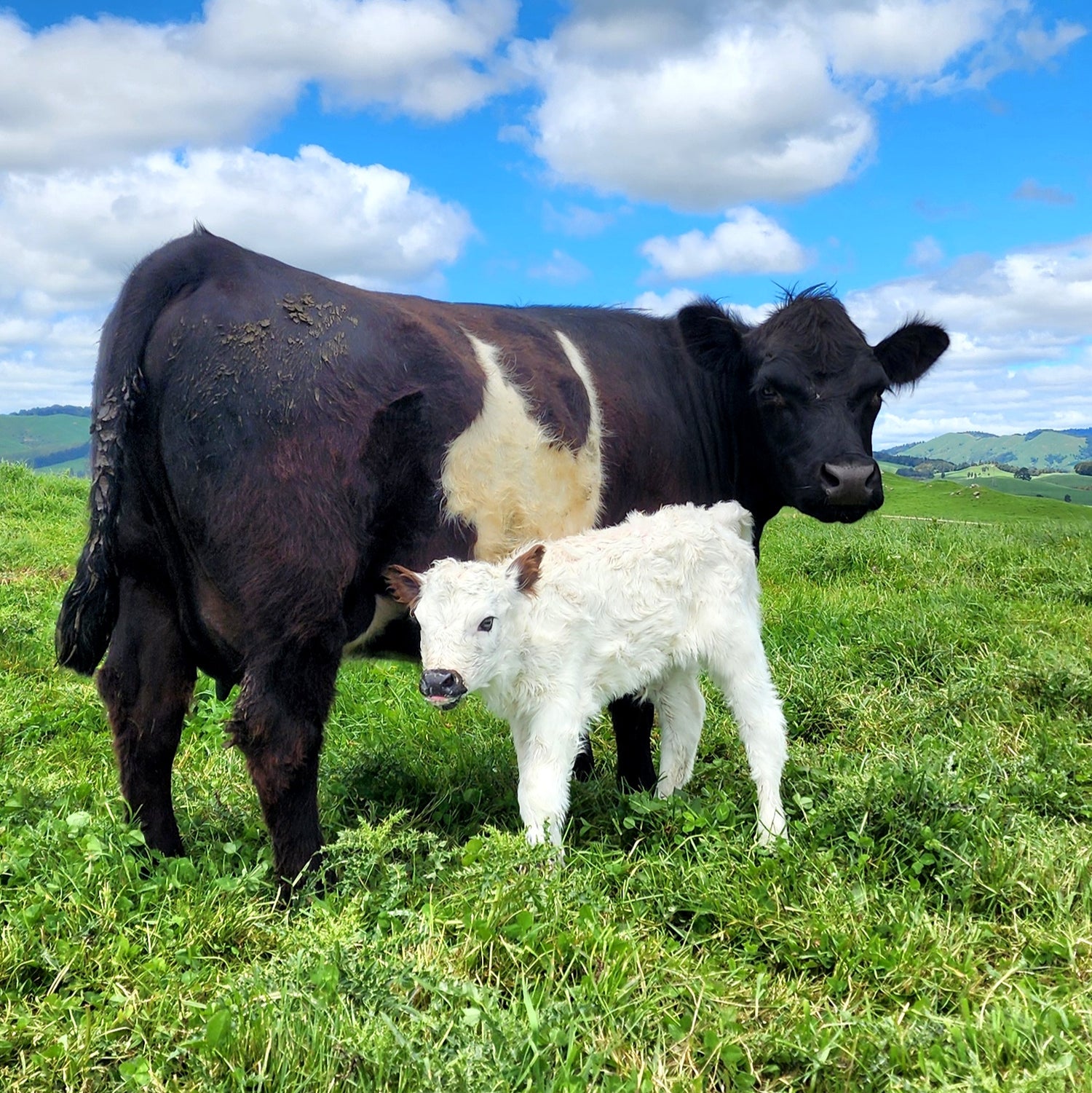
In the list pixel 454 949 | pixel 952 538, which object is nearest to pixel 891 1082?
pixel 454 949

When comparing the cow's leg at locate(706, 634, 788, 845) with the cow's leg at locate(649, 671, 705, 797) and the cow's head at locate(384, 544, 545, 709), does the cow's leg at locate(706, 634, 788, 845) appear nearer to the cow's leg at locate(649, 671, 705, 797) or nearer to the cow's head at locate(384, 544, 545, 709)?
the cow's leg at locate(649, 671, 705, 797)

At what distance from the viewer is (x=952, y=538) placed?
1205 cm

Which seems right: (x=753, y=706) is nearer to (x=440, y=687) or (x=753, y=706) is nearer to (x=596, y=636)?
(x=596, y=636)

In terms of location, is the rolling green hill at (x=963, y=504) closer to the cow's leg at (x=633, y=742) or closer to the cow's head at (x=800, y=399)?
the cow's head at (x=800, y=399)

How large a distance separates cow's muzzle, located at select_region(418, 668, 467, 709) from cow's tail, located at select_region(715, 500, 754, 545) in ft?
5.52

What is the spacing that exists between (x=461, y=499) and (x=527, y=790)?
1212 millimetres

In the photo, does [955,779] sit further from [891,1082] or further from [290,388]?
[290,388]

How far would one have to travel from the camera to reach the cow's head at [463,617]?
3941mm

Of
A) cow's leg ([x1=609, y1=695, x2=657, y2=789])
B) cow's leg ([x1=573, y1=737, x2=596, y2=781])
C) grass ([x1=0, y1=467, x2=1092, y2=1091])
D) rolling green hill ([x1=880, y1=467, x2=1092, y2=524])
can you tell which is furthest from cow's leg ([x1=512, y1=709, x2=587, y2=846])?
rolling green hill ([x1=880, y1=467, x2=1092, y2=524])

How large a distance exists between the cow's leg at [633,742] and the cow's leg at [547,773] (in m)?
1.13

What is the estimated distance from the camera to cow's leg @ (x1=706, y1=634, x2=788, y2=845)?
470 centimetres

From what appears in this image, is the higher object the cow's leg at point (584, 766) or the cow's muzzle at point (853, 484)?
the cow's muzzle at point (853, 484)

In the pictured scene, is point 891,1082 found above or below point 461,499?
below

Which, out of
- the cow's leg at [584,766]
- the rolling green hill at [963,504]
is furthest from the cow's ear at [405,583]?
the rolling green hill at [963,504]
